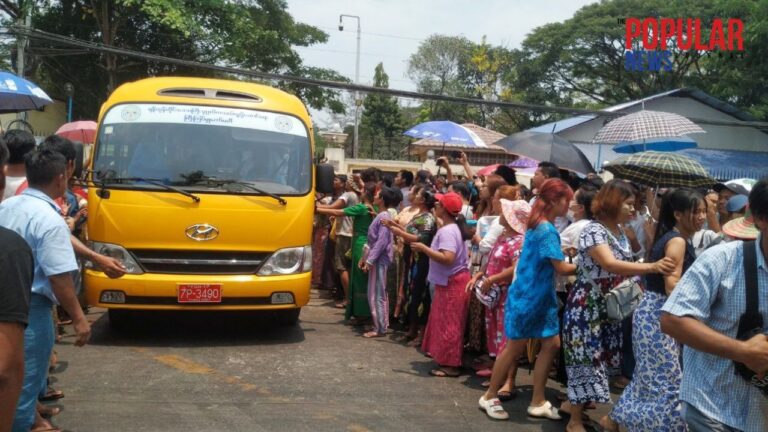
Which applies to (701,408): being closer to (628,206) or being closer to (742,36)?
(628,206)

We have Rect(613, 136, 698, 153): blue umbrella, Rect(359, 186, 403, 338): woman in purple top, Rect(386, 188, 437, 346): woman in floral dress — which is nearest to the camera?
Rect(386, 188, 437, 346): woman in floral dress

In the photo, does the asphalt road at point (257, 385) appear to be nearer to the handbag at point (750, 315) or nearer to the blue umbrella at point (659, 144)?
the handbag at point (750, 315)

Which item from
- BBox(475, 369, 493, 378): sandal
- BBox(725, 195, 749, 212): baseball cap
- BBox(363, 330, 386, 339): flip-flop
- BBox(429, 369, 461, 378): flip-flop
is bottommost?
BBox(363, 330, 386, 339): flip-flop

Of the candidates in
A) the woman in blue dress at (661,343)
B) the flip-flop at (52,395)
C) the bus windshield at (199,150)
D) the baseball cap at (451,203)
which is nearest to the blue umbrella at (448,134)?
the bus windshield at (199,150)

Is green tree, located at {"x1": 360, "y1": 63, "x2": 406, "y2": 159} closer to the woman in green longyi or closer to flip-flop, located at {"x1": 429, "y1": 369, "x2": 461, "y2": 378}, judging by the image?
the woman in green longyi

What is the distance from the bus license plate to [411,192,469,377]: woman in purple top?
6.01 ft

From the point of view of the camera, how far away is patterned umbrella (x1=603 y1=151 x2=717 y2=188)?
6.34 metres

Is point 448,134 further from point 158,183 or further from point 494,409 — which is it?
point 494,409

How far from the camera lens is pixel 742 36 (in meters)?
22.1

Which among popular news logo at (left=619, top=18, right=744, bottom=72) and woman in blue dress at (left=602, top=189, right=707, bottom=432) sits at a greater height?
popular news logo at (left=619, top=18, right=744, bottom=72)

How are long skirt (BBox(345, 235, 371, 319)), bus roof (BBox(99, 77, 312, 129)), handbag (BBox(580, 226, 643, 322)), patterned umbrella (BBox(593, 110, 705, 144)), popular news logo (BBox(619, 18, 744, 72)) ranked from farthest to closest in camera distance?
popular news logo (BBox(619, 18, 744, 72)) < patterned umbrella (BBox(593, 110, 705, 144)) < long skirt (BBox(345, 235, 371, 319)) < bus roof (BBox(99, 77, 312, 129)) < handbag (BBox(580, 226, 643, 322))

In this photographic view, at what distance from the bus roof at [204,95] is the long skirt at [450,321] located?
238cm

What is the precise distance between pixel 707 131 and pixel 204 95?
24.7 metres

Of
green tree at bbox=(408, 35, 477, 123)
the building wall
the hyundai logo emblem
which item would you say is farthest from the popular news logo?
the hyundai logo emblem
